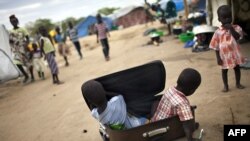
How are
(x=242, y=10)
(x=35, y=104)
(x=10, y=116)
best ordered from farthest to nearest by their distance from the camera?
1. (x=242, y=10)
2. (x=35, y=104)
3. (x=10, y=116)

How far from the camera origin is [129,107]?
4645 mm

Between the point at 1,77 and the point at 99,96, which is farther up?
the point at 99,96

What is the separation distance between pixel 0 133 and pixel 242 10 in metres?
7.14

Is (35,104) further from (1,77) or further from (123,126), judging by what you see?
(123,126)

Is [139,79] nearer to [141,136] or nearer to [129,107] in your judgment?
[129,107]

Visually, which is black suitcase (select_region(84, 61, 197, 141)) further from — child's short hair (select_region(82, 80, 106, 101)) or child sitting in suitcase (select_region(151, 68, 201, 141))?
child's short hair (select_region(82, 80, 106, 101))

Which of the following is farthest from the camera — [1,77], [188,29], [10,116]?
[188,29]

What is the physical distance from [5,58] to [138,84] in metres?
8.19

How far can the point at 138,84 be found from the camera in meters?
4.59

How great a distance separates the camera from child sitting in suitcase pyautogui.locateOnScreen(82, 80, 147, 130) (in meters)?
4.01

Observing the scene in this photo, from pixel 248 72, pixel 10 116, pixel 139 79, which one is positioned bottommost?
pixel 10 116

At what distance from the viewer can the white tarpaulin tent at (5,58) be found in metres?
11.6

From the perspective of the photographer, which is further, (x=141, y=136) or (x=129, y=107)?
(x=129, y=107)

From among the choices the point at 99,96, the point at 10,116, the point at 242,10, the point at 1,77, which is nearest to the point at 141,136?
the point at 99,96
